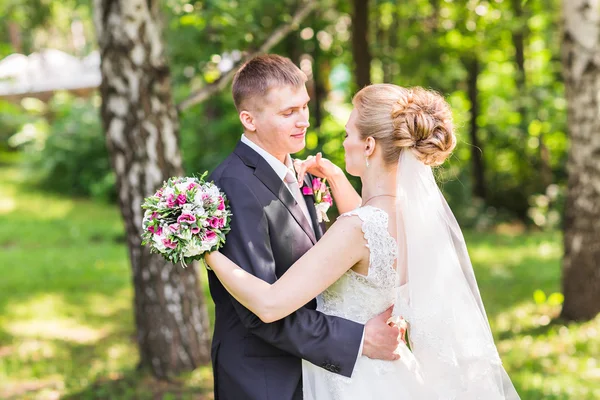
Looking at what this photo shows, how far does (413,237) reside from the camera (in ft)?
8.82

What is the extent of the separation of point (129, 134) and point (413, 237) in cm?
301

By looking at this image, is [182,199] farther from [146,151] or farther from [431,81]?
[431,81]

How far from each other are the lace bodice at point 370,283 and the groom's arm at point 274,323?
0.10 m

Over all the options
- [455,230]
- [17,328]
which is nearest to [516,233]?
[17,328]

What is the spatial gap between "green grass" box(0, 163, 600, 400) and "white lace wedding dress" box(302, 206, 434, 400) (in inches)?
100

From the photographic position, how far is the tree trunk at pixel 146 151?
5.00 metres

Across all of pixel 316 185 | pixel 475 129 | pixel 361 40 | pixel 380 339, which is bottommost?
pixel 475 129

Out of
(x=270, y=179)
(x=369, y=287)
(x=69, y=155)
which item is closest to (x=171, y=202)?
(x=270, y=179)

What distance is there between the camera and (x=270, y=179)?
274cm

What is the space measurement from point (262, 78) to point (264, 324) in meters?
0.98

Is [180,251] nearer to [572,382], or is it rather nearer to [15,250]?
[572,382]

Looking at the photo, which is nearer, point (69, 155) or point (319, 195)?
point (319, 195)

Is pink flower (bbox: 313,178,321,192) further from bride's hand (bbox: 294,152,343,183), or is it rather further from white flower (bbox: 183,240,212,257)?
white flower (bbox: 183,240,212,257)

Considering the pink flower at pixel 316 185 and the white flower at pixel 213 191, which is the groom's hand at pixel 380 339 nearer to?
the pink flower at pixel 316 185
